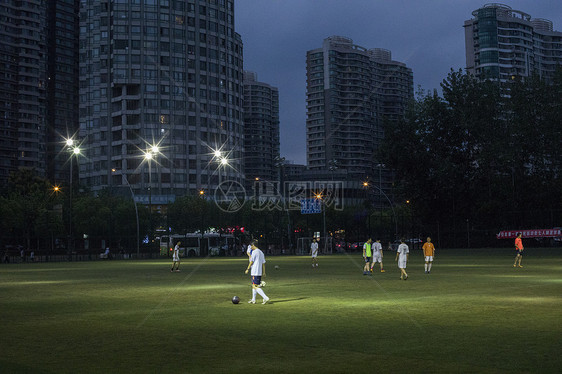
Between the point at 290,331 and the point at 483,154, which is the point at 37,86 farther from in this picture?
the point at 290,331

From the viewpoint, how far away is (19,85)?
157m

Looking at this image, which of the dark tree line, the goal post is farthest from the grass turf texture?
the goal post

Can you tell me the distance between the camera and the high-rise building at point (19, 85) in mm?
153500

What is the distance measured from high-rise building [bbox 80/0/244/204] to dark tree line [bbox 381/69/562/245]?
2794 inches

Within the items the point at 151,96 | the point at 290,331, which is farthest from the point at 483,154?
the point at 151,96

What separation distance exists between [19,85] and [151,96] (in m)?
39.0

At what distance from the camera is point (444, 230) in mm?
79250

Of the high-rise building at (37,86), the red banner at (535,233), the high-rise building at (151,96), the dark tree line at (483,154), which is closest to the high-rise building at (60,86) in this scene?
the high-rise building at (37,86)

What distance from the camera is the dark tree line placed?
73562mm

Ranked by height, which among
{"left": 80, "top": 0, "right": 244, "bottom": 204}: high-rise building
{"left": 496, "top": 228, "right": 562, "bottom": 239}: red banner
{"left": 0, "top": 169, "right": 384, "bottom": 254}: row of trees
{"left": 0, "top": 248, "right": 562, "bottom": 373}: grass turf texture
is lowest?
{"left": 0, "top": 248, "right": 562, "bottom": 373}: grass turf texture

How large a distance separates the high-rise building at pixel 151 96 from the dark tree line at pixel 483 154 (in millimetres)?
70973

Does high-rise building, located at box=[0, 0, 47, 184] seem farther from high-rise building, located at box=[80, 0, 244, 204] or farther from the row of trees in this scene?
the row of trees

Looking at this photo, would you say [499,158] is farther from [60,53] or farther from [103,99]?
[60,53]

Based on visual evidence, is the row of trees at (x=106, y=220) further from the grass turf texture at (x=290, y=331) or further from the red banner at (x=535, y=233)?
the grass turf texture at (x=290, y=331)
